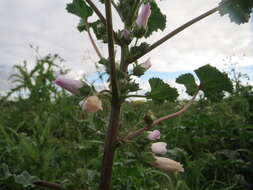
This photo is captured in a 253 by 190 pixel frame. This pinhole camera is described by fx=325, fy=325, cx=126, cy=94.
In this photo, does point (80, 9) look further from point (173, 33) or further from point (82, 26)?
point (173, 33)

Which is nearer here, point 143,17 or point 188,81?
point 143,17

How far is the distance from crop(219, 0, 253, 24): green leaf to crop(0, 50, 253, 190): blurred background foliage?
586 mm

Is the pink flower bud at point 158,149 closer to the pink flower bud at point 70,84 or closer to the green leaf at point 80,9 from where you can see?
the pink flower bud at point 70,84

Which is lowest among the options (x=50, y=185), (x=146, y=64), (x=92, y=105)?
(x=50, y=185)

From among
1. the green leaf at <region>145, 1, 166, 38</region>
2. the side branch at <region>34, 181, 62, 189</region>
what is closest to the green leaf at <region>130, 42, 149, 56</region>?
the green leaf at <region>145, 1, 166, 38</region>

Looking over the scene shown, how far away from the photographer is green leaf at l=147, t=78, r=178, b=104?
4.81 feet

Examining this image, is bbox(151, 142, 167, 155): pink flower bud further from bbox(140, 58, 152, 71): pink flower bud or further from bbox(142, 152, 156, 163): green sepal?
bbox(140, 58, 152, 71): pink flower bud

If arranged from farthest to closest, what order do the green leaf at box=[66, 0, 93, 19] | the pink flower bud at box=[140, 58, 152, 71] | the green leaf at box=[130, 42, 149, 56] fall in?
the green leaf at box=[66, 0, 93, 19] → the pink flower bud at box=[140, 58, 152, 71] → the green leaf at box=[130, 42, 149, 56]

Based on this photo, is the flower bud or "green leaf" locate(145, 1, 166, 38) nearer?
the flower bud

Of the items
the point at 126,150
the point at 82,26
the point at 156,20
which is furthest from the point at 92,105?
the point at 126,150

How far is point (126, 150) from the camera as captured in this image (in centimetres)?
233

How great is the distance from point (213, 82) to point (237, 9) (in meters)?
0.35

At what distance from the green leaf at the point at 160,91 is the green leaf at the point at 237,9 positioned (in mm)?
389

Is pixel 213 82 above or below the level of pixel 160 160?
above
